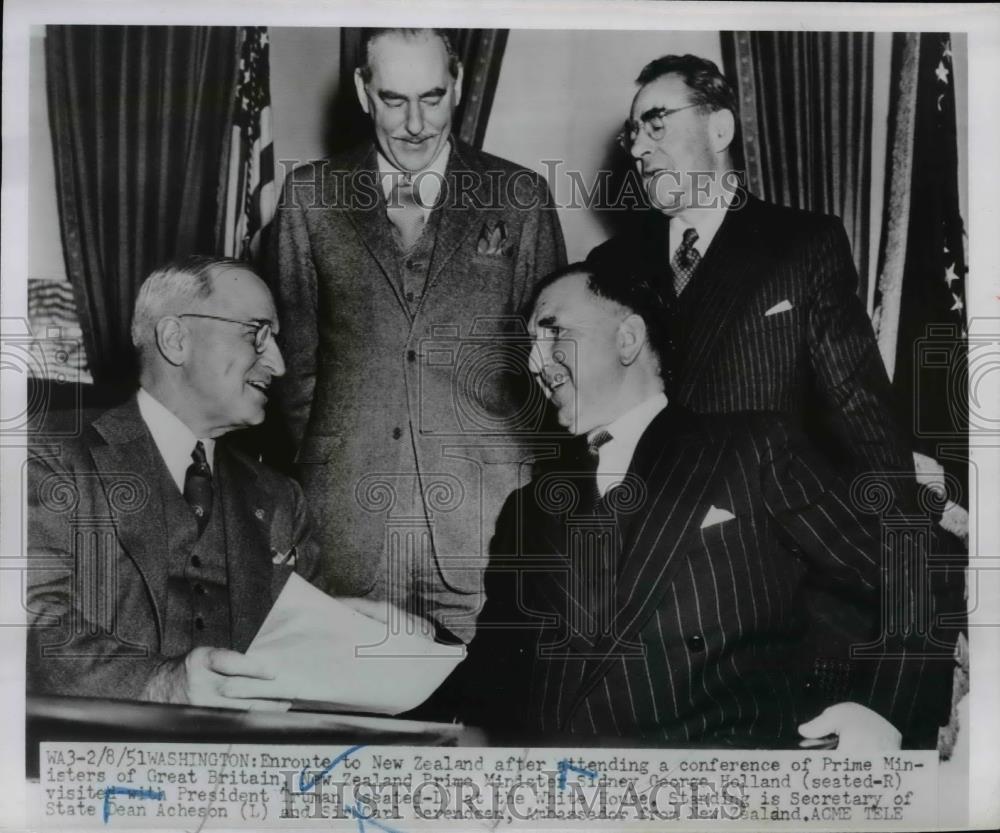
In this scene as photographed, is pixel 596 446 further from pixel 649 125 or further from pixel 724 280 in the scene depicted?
pixel 649 125

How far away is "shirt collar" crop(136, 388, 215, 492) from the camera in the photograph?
10.3 feet

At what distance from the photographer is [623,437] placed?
3.15 meters

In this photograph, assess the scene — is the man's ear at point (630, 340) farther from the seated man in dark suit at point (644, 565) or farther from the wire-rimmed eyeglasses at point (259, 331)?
the wire-rimmed eyeglasses at point (259, 331)

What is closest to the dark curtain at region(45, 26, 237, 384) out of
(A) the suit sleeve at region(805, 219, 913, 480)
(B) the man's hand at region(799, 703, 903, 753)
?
(A) the suit sleeve at region(805, 219, 913, 480)

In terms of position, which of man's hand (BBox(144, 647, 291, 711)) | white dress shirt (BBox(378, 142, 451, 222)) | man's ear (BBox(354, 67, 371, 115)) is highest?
man's ear (BBox(354, 67, 371, 115))

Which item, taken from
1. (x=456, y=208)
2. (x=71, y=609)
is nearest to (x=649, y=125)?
(x=456, y=208)

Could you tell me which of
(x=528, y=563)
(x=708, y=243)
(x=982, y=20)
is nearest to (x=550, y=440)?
(x=528, y=563)

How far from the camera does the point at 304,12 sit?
10.6 ft

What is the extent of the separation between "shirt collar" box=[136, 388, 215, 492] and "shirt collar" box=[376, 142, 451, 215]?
3.11 ft

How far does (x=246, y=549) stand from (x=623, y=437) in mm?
1194

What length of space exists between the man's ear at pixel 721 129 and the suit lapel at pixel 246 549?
1753mm

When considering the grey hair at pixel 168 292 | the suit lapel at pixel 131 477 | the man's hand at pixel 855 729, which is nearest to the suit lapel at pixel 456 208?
the grey hair at pixel 168 292

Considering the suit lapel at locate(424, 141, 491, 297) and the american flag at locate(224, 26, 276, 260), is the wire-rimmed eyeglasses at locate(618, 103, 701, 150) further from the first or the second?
the american flag at locate(224, 26, 276, 260)

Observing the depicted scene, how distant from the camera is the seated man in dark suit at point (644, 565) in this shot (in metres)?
3.12
